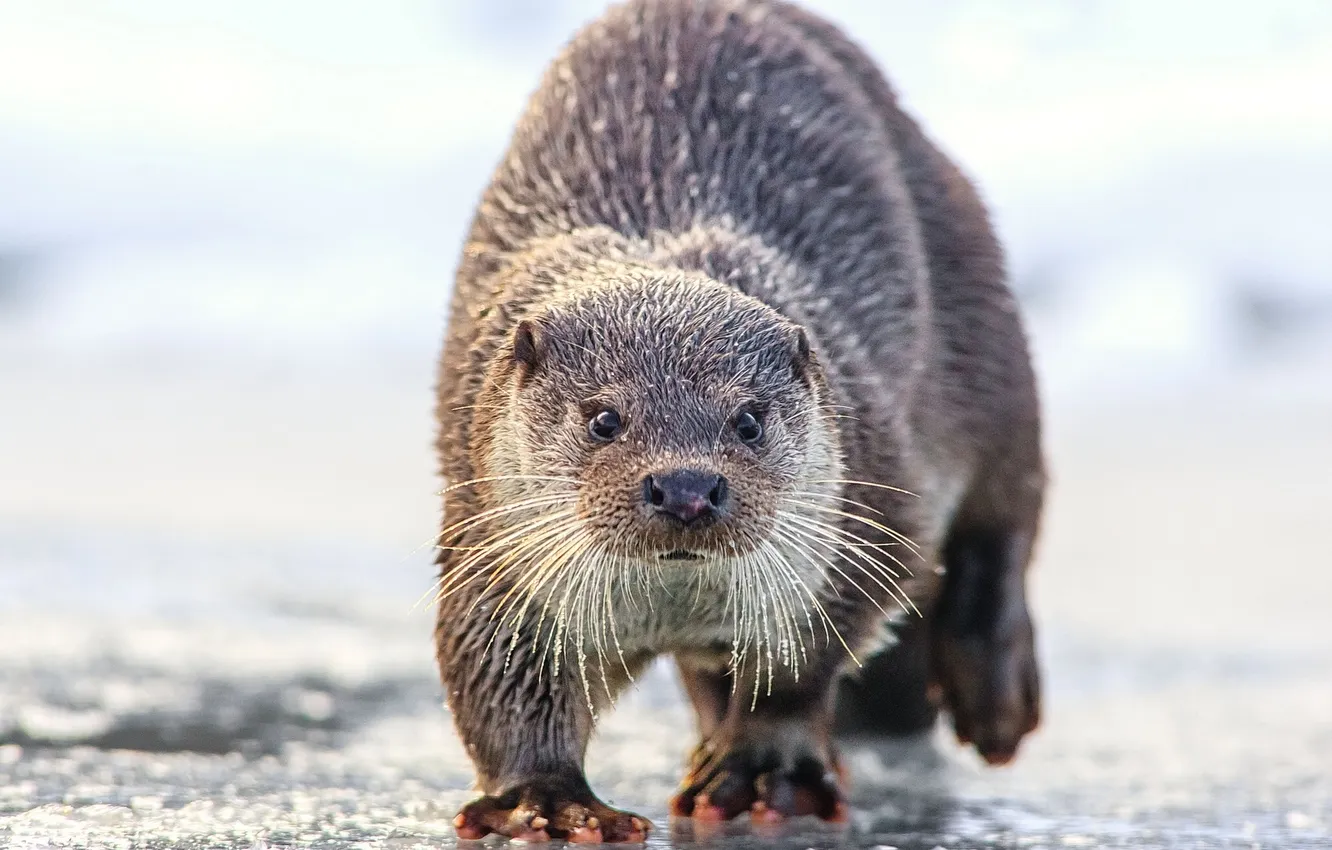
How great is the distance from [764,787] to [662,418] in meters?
0.75

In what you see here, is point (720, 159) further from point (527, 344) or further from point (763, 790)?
point (763, 790)

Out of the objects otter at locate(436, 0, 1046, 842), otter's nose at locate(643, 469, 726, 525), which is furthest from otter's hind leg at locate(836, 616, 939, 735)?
otter's nose at locate(643, 469, 726, 525)

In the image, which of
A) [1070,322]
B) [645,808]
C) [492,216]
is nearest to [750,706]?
[645,808]

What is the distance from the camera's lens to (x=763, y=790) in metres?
3.16

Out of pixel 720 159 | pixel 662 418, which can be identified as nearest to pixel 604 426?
pixel 662 418

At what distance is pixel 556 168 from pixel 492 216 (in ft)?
0.46

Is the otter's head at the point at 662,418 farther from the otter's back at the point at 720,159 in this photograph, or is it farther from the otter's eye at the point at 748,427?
the otter's back at the point at 720,159

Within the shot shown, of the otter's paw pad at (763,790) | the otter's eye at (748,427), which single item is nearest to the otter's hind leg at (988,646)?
the otter's paw pad at (763,790)

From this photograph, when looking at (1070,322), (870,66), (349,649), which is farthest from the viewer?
(1070,322)

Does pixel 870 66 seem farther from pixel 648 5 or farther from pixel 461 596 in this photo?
pixel 461 596

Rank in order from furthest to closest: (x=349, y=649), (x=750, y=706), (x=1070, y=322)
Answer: (x=1070, y=322) → (x=349, y=649) → (x=750, y=706)

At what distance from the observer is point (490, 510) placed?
9.71 feet

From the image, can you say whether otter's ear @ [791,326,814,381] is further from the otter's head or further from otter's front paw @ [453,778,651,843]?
otter's front paw @ [453,778,651,843]

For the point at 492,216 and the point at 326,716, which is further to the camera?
the point at 326,716
